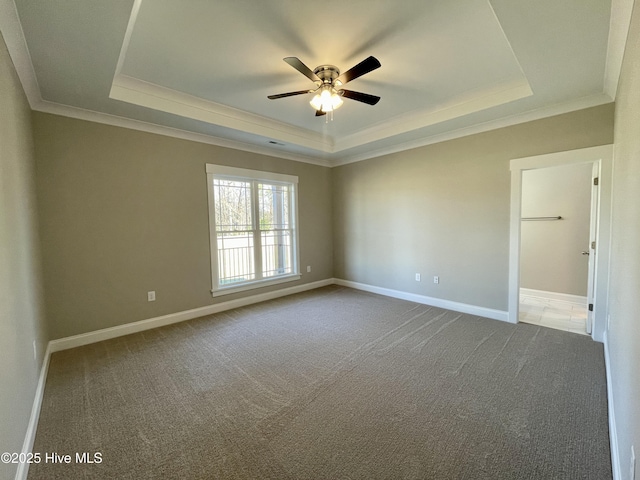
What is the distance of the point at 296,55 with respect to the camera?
2.39m

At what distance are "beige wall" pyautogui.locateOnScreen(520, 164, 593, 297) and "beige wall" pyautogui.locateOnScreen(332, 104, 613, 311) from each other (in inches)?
67.7

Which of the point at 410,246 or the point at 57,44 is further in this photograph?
the point at 410,246

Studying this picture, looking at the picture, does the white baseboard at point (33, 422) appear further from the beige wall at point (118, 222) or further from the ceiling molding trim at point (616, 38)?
the ceiling molding trim at point (616, 38)

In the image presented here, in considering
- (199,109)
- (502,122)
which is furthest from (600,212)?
(199,109)

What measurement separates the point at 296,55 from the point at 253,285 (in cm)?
340

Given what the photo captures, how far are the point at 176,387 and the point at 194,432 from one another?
621mm

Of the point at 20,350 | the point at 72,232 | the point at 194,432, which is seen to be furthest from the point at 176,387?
the point at 72,232

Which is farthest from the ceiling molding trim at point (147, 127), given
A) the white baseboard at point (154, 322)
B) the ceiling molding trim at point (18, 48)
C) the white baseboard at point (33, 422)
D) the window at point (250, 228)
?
the white baseboard at point (33, 422)

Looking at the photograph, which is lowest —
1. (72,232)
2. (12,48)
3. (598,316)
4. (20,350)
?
(598,316)

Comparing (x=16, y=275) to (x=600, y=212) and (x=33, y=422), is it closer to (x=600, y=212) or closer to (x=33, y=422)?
(x=33, y=422)

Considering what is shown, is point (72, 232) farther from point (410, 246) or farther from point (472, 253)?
point (472, 253)

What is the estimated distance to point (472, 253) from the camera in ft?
12.7

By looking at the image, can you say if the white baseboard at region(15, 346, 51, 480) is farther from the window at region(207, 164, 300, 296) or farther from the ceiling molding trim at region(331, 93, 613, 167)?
the ceiling molding trim at region(331, 93, 613, 167)

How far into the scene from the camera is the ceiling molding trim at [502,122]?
288 centimetres
